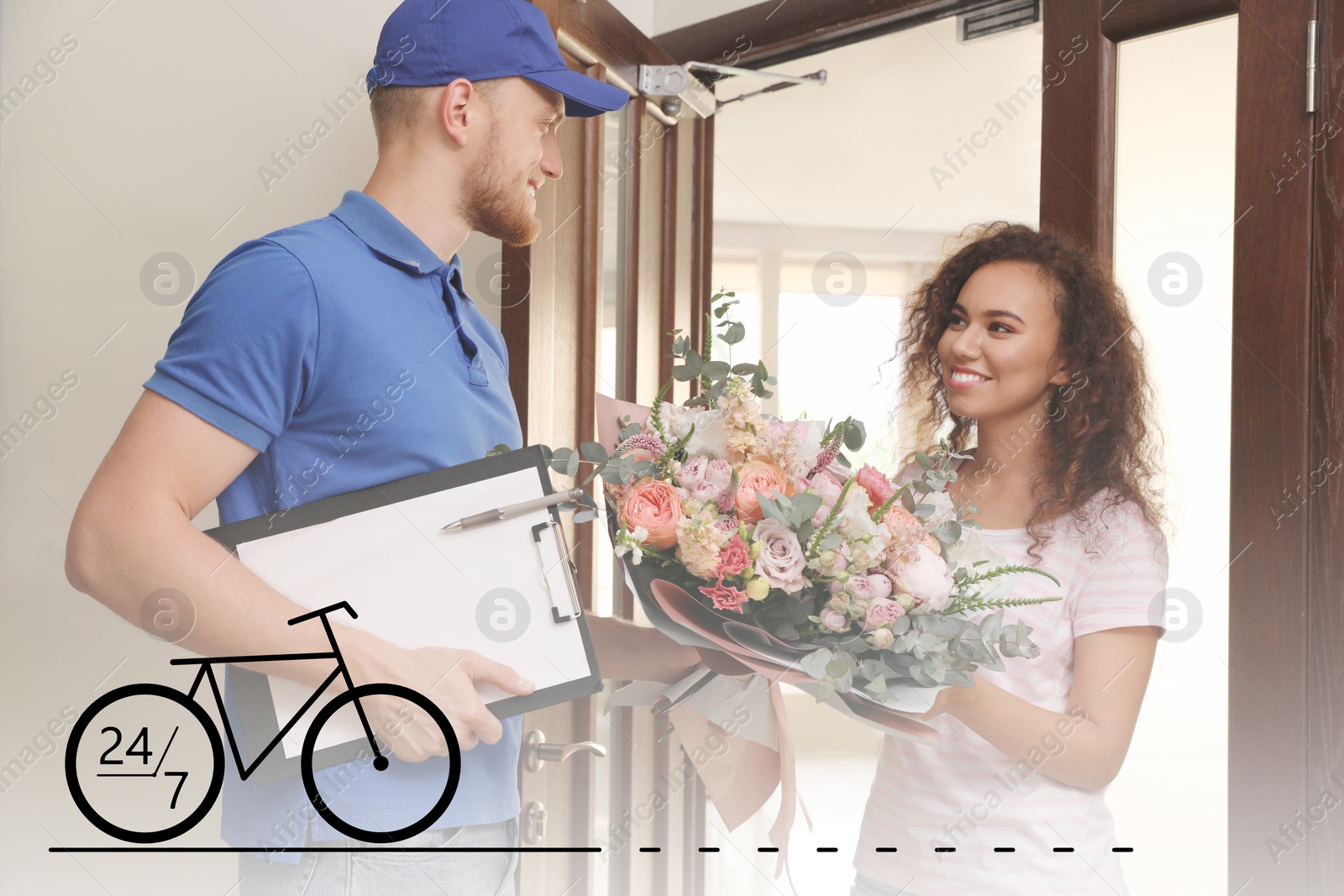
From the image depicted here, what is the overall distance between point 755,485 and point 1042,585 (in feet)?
1.83

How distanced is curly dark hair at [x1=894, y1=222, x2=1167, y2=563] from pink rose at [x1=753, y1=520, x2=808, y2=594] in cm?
52

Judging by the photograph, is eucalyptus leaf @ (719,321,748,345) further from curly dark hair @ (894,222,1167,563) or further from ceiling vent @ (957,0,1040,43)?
ceiling vent @ (957,0,1040,43)

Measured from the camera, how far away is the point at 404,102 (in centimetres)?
127

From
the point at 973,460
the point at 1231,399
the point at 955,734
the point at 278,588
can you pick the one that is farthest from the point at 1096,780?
the point at 278,588

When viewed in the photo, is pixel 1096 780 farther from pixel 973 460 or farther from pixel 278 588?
pixel 278 588

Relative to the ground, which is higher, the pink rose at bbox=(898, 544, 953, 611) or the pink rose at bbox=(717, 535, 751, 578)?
the pink rose at bbox=(717, 535, 751, 578)

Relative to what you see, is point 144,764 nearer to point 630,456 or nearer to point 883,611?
point 630,456

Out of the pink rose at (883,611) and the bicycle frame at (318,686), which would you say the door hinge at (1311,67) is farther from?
the bicycle frame at (318,686)

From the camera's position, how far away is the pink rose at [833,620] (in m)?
1.03

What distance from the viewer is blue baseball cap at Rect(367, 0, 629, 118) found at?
1.25m

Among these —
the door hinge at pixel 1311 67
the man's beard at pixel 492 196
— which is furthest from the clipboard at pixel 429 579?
the door hinge at pixel 1311 67

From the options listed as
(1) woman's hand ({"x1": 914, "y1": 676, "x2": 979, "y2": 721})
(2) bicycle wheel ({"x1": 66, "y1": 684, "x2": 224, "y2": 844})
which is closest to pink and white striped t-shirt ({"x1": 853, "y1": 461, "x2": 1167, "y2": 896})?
(1) woman's hand ({"x1": 914, "y1": 676, "x2": 979, "y2": 721})

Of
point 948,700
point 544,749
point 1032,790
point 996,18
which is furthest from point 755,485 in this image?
point 996,18

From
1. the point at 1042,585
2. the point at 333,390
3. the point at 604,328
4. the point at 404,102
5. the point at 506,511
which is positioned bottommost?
the point at 1042,585
